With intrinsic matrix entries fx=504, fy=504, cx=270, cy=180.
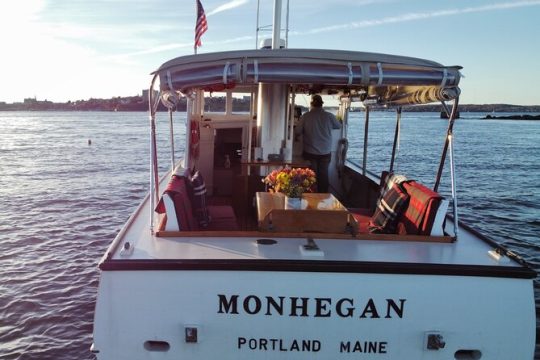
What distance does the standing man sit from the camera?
8.10 m

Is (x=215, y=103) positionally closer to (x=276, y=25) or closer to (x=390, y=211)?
(x=276, y=25)

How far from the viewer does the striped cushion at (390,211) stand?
5.32 m

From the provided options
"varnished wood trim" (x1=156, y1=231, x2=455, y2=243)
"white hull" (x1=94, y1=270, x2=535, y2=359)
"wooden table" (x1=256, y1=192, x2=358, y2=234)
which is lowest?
"white hull" (x1=94, y1=270, x2=535, y2=359)

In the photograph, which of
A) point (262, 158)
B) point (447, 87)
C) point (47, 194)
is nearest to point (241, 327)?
point (447, 87)

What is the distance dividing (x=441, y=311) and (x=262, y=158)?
416cm

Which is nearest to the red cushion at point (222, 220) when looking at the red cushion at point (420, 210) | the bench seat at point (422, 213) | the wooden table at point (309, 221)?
the wooden table at point (309, 221)

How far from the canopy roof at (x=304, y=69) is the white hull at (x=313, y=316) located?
1528 mm

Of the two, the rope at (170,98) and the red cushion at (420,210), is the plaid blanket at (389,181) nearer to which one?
the red cushion at (420,210)

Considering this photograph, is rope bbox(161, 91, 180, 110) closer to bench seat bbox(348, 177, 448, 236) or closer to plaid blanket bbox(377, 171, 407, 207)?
bench seat bbox(348, 177, 448, 236)

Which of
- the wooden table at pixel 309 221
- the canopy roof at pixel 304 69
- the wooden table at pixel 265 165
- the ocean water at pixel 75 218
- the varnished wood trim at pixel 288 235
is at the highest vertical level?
the canopy roof at pixel 304 69

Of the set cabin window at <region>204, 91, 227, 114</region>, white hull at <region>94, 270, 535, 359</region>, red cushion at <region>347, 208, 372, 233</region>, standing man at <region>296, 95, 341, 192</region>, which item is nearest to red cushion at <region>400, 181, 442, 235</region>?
red cushion at <region>347, 208, 372, 233</region>

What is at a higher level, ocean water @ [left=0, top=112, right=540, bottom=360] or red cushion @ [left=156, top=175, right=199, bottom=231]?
red cushion @ [left=156, top=175, right=199, bottom=231]

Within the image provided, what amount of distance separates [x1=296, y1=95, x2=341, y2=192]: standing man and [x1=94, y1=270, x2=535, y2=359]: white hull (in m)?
4.52

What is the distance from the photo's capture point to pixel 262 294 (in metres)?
3.71
